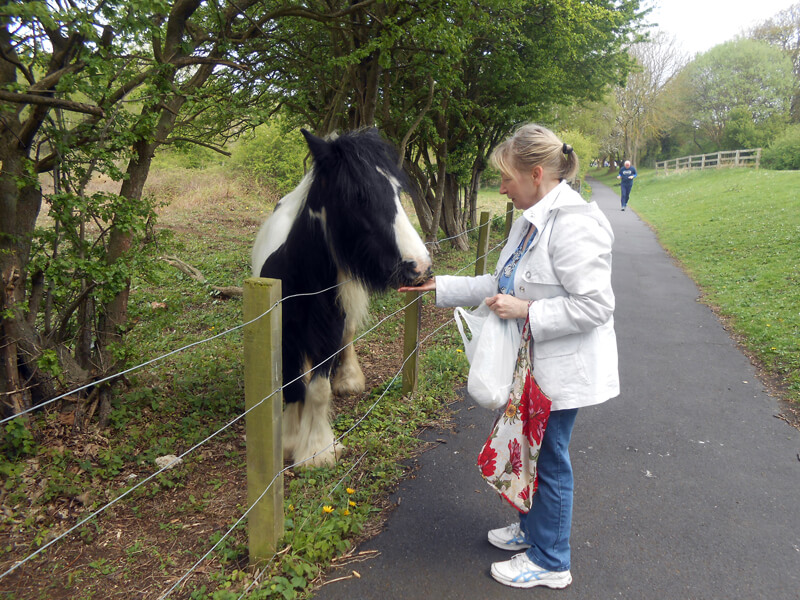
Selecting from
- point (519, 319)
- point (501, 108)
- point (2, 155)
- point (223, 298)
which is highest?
point (501, 108)

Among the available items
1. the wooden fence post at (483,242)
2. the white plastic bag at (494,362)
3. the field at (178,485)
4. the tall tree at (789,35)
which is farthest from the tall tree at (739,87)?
the white plastic bag at (494,362)

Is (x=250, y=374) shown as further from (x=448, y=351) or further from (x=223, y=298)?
(x=223, y=298)

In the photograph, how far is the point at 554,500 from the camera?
2.30m

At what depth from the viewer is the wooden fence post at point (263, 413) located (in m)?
2.09

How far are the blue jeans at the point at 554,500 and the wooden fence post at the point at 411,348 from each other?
2.08 metres

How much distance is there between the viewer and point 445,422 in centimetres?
409

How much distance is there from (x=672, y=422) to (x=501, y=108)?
333 inches

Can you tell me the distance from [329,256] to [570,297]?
64.5 inches

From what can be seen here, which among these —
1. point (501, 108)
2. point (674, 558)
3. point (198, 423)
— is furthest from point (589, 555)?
point (501, 108)

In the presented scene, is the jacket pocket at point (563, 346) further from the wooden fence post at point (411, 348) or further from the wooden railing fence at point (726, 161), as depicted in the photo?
the wooden railing fence at point (726, 161)

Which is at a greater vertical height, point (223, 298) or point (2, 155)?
point (2, 155)

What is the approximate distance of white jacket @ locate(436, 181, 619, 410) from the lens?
2.04 m

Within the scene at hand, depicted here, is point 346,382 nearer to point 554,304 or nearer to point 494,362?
point 494,362

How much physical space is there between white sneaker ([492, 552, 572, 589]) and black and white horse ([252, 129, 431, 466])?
1365mm
